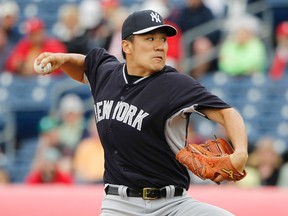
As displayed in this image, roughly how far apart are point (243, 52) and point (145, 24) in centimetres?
548

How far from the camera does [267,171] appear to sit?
344 inches

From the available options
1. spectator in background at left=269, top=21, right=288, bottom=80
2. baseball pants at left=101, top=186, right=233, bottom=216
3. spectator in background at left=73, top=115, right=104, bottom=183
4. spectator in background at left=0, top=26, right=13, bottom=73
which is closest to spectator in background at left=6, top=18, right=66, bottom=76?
spectator in background at left=0, top=26, right=13, bottom=73

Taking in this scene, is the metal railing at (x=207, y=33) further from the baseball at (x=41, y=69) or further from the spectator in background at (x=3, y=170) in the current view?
the baseball at (x=41, y=69)

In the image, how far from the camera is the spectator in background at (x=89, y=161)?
9.37 meters

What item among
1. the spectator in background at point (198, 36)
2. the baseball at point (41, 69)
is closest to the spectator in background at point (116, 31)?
the spectator in background at point (198, 36)

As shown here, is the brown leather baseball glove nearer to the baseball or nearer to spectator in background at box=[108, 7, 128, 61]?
the baseball

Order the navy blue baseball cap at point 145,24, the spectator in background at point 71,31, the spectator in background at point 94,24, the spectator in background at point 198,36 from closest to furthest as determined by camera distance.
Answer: the navy blue baseball cap at point 145,24
the spectator in background at point 198,36
the spectator in background at point 94,24
the spectator in background at point 71,31

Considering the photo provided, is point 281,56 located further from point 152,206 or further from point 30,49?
point 152,206

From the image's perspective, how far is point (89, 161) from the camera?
946cm

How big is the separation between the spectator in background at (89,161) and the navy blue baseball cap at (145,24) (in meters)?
4.41

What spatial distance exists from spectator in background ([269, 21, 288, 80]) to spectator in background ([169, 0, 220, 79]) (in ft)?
2.64

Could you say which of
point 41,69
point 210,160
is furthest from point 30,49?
point 210,160

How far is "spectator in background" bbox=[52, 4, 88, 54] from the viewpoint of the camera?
11375mm

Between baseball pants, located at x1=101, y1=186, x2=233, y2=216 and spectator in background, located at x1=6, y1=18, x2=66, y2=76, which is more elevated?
spectator in background, located at x1=6, y1=18, x2=66, y2=76
